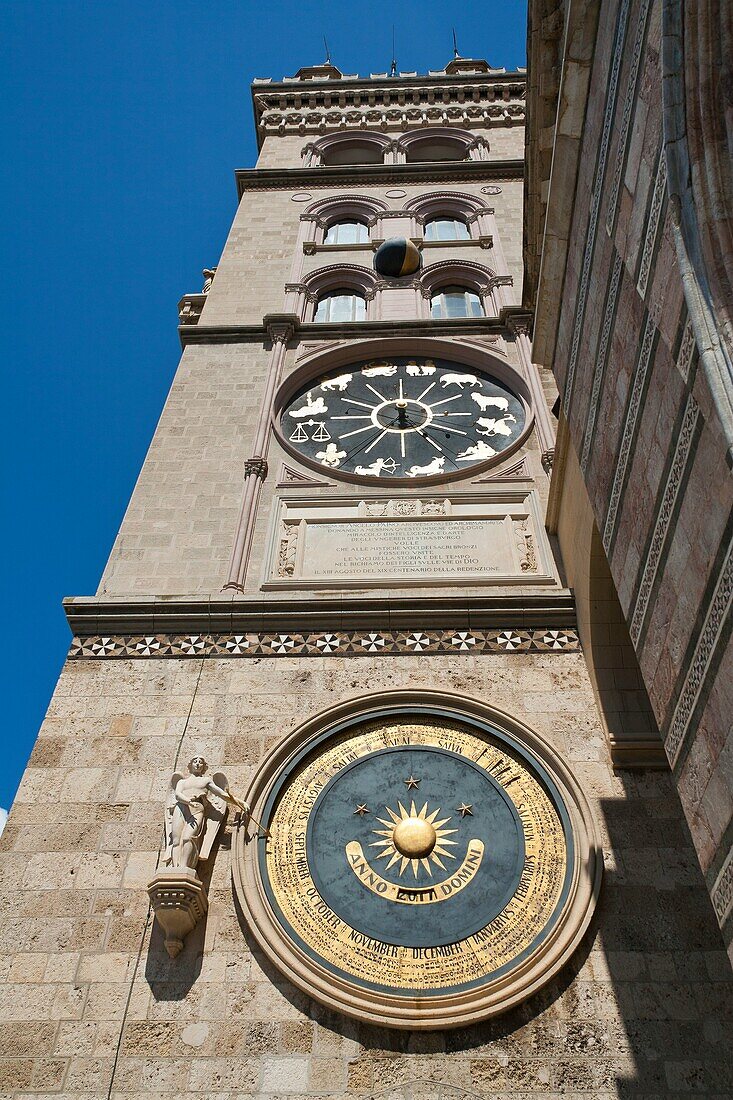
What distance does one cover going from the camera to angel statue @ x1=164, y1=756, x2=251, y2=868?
7.36m

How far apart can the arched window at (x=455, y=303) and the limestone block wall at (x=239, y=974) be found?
347 inches

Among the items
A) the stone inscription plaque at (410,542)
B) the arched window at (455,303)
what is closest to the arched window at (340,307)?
the arched window at (455,303)

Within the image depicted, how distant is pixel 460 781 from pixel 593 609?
84.9 inches

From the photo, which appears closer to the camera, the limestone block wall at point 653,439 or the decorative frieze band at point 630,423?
the limestone block wall at point 653,439

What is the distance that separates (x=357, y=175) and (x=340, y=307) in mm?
4702

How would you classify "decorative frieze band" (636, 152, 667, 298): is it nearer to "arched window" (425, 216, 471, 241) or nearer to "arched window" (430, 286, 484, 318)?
"arched window" (430, 286, 484, 318)

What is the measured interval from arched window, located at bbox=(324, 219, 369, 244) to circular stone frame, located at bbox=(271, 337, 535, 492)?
4222mm

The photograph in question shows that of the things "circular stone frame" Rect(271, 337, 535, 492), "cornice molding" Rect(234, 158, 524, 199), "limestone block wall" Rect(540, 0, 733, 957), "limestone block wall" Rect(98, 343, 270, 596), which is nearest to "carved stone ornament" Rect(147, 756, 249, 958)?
"limestone block wall" Rect(98, 343, 270, 596)

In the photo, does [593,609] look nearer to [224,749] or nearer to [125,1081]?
[224,749]

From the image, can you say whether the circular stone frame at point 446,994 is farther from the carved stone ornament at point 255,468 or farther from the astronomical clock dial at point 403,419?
the carved stone ornament at point 255,468

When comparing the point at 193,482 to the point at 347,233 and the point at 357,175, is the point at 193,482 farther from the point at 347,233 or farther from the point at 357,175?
the point at 357,175

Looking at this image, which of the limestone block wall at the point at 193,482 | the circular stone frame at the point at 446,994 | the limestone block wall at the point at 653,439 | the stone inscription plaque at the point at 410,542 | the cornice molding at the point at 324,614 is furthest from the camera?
the limestone block wall at the point at 193,482

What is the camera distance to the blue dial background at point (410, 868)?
23.7ft

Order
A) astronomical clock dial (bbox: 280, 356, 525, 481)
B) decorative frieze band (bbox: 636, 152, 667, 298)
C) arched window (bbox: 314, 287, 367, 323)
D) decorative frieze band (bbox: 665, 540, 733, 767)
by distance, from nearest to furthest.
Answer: decorative frieze band (bbox: 665, 540, 733, 767), decorative frieze band (bbox: 636, 152, 667, 298), astronomical clock dial (bbox: 280, 356, 525, 481), arched window (bbox: 314, 287, 367, 323)
